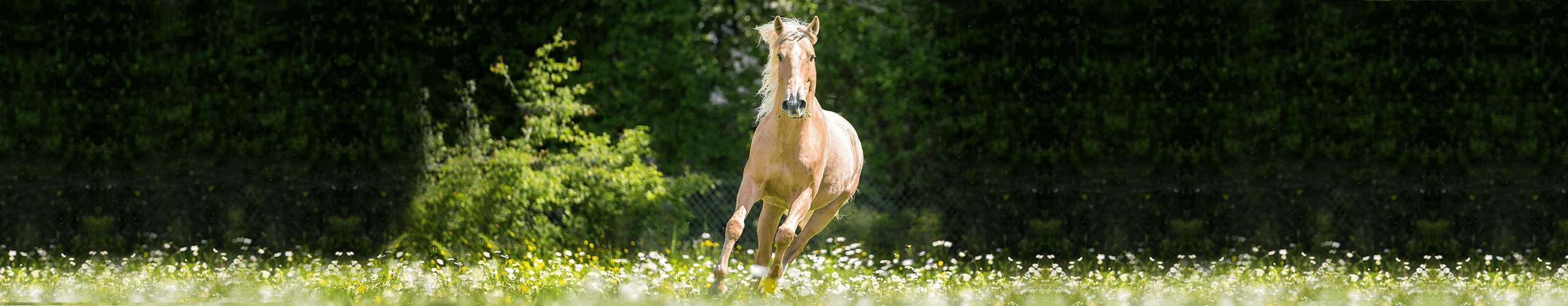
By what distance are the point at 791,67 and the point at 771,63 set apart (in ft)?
1.68

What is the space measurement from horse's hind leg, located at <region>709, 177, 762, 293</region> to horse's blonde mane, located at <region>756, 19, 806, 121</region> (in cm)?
39

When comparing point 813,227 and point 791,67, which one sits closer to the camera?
point 791,67

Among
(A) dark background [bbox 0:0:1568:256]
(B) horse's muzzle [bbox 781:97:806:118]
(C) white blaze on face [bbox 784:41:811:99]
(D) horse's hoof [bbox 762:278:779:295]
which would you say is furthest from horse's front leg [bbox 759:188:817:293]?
(A) dark background [bbox 0:0:1568:256]

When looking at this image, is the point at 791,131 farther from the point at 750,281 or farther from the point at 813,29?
the point at 750,281

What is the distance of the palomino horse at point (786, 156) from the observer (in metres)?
5.41

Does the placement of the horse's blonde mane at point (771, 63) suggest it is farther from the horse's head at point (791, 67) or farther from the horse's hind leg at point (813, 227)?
the horse's hind leg at point (813, 227)

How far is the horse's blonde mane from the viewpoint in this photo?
219 inches

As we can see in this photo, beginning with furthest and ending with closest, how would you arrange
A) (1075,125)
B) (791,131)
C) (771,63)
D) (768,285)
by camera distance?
(1075,125) < (768,285) < (791,131) < (771,63)

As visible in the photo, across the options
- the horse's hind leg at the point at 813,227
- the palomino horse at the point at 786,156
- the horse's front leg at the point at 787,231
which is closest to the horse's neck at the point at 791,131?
the palomino horse at the point at 786,156

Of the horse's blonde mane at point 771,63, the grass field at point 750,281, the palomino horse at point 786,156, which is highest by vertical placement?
the horse's blonde mane at point 771,63

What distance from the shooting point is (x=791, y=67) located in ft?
17.1

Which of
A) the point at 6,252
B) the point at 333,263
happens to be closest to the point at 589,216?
the point at 333,263

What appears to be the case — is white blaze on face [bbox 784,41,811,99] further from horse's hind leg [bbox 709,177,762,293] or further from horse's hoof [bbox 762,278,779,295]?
horse's hoof [bbox 762,278,779,295]

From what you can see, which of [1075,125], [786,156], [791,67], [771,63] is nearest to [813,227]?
[786,156]
